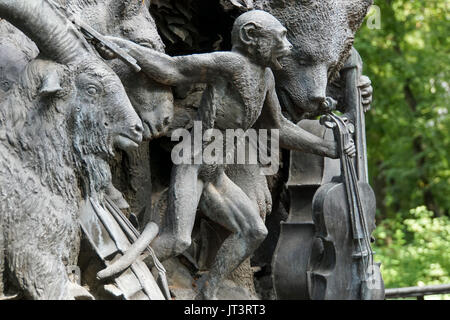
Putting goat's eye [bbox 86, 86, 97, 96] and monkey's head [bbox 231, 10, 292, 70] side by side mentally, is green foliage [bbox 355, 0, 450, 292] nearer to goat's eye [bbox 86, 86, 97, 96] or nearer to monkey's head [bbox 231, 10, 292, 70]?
monkey's head [bbox 231, 10, 292, 70]

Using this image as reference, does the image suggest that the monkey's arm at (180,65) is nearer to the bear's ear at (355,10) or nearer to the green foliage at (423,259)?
the bear's ear at (355,10)

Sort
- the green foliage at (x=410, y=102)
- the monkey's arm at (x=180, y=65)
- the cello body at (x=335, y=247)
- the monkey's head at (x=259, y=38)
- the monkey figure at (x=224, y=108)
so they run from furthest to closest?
the green foliage at (x=410, y=102)
the cello body at (x=335, y=247)
the monkey's head at (x=259, y=38)
the monkey figure at (x=224, y=108)
the monkey's arm at (x=180, y=65)

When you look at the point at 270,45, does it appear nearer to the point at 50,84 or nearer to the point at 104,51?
the point at 104,51

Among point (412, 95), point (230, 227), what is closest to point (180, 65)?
point (230, 227)

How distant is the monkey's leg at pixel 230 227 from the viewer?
5.39 metres

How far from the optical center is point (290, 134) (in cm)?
593

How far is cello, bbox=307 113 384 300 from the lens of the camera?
6.00 meters

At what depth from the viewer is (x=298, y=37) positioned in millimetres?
6270

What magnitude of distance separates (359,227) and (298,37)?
1.43 metres

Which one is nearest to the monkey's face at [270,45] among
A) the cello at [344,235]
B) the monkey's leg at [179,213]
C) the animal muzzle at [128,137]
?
the monkey's leg at [179,213]

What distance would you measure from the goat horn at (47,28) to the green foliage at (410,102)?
7558 millimetres

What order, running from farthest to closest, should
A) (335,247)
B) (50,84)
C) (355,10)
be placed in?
(355,10) → (335,247) → (50,84)

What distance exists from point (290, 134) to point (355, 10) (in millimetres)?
1217

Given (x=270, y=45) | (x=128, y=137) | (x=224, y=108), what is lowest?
(x=128, y=137)
